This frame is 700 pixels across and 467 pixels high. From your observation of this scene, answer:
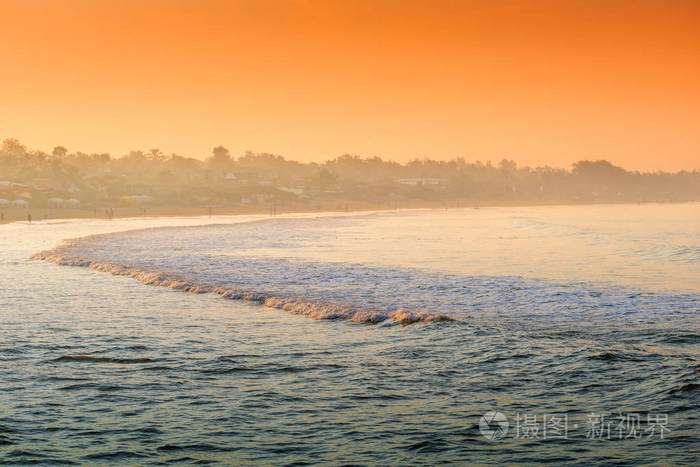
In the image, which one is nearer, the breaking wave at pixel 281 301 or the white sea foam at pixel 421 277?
the breaking wave at pixel 281 301

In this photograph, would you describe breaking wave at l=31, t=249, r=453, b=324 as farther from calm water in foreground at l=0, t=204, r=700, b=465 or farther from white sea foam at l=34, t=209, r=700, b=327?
calm water in foreground at l=0, t=204, r=700, b=465

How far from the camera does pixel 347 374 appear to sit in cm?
1241

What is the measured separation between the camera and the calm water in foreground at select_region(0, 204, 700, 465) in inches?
349

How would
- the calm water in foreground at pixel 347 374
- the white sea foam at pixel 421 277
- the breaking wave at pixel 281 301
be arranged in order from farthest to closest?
the white sea foam at pixel 421 277 < the breaking wave at pixel 281 301 < the calm water in foreground at pixel 347 374

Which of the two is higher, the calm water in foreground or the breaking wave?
the breaking wave

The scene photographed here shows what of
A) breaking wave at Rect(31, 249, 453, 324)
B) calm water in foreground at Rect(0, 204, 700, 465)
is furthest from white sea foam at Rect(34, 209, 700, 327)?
calm water in foreground at Rect(0, 204, 700, 465)

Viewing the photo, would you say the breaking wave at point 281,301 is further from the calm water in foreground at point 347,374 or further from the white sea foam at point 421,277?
the calm water in foreground at point 347,374

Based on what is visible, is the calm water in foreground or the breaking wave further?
the breaking wave

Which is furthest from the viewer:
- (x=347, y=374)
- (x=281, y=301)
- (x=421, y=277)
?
(x=421, y=277)

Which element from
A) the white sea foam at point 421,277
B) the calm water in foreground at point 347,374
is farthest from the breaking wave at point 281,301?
the calm water in foreground at point 347,374

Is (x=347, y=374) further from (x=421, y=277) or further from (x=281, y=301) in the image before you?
(x=421, y=277)

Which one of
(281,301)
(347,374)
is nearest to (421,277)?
(281,301)

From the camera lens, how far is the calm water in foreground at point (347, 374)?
8.86 m

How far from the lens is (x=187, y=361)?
43.9ft
